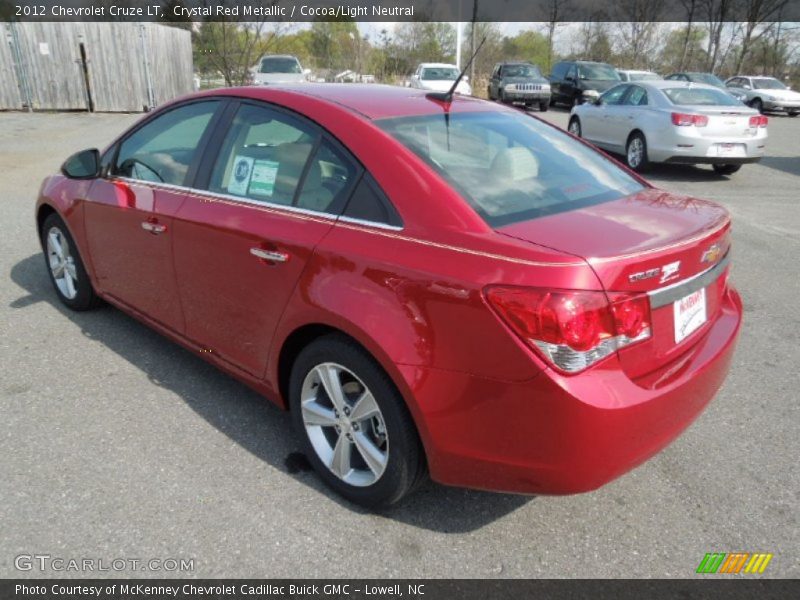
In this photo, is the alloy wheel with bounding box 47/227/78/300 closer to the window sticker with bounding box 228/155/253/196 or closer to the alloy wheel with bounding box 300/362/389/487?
the window sticker with bounding box 228/155/253/196

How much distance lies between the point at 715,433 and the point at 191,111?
3215 millimetres

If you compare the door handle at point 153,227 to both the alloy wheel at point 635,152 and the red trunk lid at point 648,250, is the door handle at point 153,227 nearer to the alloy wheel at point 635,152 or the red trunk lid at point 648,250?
the red trunk lid at point 648,250

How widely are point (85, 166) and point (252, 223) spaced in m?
1.88

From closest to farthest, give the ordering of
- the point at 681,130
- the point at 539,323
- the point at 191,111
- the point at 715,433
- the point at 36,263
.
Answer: the point at 539,323
the point at 715,433
the point at 191,111
the point at 36,263
the point at 681,130

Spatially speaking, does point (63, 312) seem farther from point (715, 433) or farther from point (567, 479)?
point (715, 433)

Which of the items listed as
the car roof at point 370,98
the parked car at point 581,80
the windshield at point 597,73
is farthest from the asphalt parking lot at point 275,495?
the windshield at point 597,73

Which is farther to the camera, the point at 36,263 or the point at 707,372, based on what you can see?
the point at 36,263

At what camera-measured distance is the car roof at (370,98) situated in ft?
9.41

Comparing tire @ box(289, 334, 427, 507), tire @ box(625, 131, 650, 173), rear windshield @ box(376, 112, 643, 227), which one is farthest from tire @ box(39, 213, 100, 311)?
tire @ box(625, 131, 650, 173)

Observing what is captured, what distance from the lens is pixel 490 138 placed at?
2949 mm

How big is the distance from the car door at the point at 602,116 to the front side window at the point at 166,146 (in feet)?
32.3

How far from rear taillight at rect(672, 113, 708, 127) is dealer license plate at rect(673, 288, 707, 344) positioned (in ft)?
27.9

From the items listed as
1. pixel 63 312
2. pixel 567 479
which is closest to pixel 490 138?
pixel 567 479

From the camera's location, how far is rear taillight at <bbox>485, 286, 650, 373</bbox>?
200 cm
